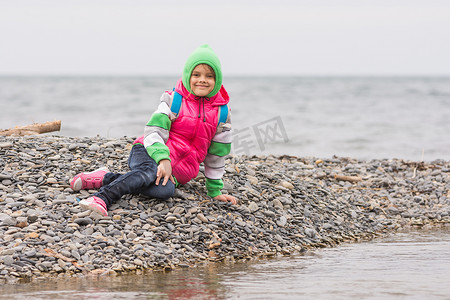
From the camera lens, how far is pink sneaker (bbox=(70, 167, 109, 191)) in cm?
561

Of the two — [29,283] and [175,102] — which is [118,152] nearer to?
[175,102]

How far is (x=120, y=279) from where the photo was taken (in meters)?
4.47

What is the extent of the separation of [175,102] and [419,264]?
2.75 metres

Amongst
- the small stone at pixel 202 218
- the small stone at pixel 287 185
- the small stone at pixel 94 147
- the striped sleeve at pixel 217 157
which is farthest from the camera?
the small stone at pixel 287 185

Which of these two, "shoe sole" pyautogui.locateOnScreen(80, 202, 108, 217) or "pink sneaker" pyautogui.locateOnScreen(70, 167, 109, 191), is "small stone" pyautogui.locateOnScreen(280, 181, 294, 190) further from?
"shoe sole" pyautogui.locateOnScreen(80, 202, 108, 217)

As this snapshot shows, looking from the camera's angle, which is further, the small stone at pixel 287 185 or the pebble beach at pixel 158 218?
the small stone at pixel 287 185

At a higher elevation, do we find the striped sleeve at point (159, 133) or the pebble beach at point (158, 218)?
the striped sleeve at point (159, 133)

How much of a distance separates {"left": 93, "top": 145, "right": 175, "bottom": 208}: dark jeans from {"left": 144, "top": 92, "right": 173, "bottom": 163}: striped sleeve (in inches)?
6.9

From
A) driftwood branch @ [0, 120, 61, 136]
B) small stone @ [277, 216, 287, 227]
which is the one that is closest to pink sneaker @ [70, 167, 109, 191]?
small stone @ [277, 216, 287, 227]

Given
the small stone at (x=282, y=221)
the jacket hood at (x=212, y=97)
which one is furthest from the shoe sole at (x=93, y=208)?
the small stone at (x=282, y=221)

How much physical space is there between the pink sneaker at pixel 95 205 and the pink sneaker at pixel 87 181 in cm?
41

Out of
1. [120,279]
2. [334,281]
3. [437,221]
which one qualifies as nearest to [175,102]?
[120,279]

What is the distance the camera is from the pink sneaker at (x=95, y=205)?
514 cm

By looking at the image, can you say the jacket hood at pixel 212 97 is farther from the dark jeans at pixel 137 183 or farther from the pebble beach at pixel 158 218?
the pebble beach at pixel 158 218
